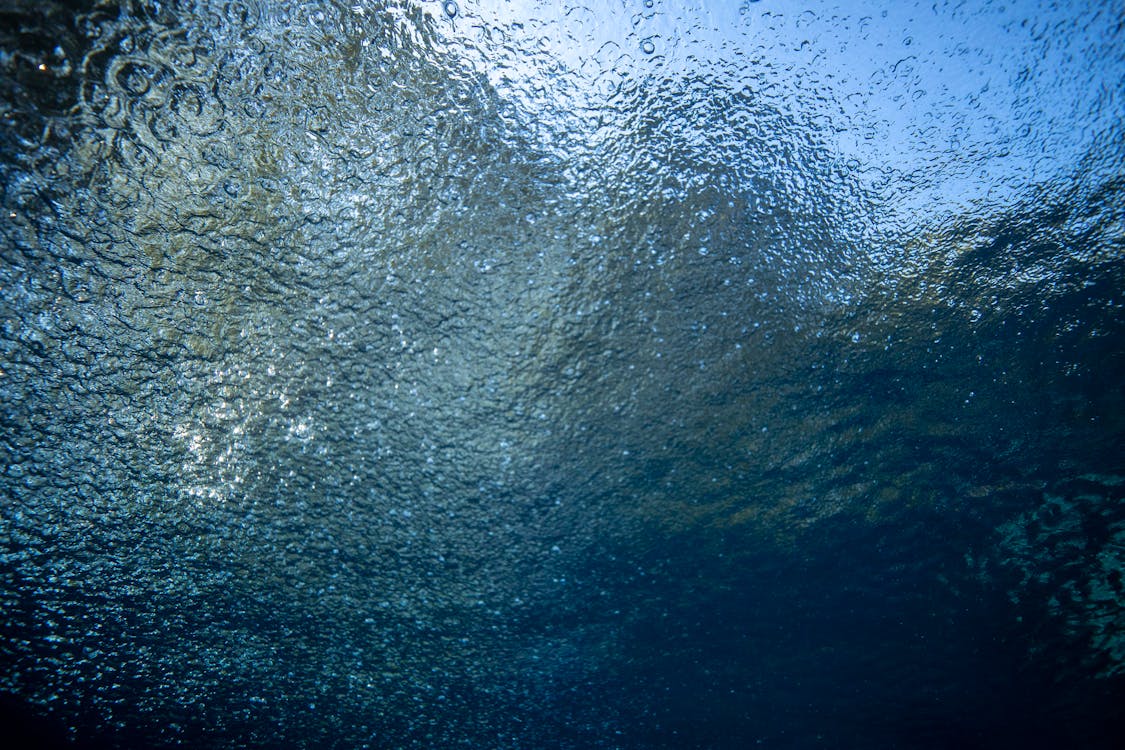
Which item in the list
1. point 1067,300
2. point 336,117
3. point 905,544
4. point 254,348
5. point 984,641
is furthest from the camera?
point 984,641

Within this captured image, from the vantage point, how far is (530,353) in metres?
3.65

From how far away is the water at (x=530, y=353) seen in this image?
2.91 meters

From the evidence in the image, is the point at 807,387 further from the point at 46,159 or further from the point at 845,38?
the point at 46,159

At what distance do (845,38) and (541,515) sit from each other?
3617 mm

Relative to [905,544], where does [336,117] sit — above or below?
above

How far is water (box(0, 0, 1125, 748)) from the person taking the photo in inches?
115

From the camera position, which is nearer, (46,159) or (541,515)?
(46,159)

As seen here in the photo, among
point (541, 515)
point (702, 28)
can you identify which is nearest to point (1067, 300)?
point (702, 28)

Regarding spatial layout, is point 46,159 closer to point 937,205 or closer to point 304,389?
point 304,389

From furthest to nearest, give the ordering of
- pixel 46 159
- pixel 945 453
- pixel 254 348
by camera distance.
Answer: pixel 945 453, pixel 254 348, pixel 46 159

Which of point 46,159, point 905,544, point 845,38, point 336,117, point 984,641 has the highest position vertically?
point 845,38

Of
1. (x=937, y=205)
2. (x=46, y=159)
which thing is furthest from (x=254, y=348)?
(x=937, y=205)

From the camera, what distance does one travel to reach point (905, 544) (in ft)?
15.9

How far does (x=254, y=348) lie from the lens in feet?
11.2
